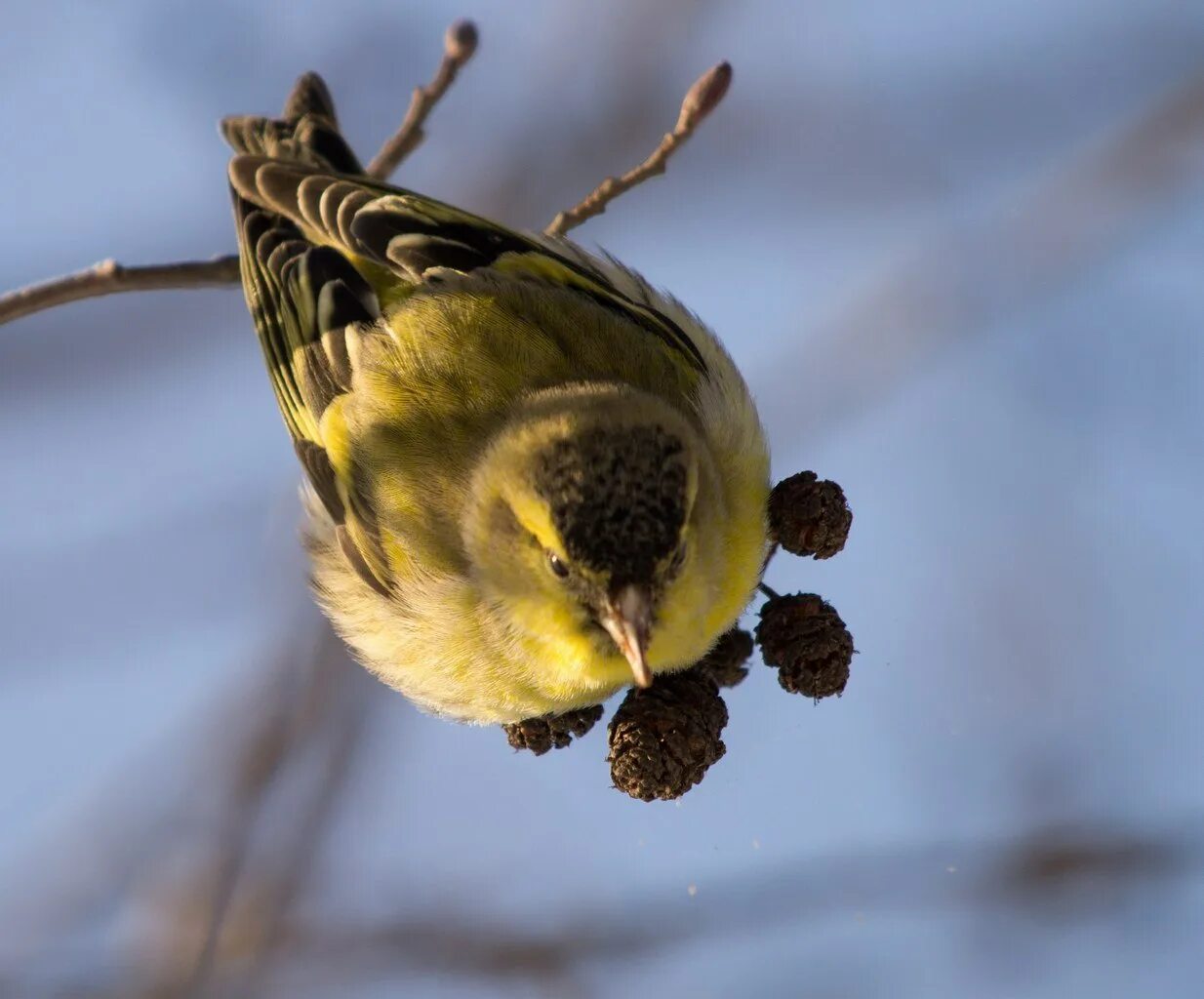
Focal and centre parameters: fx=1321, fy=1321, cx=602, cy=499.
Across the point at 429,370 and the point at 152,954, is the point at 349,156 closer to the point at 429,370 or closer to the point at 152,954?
the point at 429,370

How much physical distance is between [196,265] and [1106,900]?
A: 3.16 meters

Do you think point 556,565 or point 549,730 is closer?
point 556,565

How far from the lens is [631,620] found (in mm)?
2568

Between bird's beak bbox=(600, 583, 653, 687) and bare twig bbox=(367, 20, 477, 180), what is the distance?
1.71 m

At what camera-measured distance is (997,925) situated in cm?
419

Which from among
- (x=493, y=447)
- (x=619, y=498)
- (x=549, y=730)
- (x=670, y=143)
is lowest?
(x=549, y=730)

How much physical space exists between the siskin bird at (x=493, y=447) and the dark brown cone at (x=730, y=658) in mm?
175

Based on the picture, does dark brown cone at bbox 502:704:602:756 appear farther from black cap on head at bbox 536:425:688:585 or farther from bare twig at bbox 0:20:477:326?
bare twig at bbox 0:20:477:326

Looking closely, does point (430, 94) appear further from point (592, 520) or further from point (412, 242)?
point (592, 520)

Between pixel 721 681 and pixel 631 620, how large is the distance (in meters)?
0.51

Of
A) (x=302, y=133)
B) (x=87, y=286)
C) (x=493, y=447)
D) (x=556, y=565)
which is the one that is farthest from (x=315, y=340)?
(x=556, y=565)

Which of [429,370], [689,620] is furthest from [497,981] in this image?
[429,370]

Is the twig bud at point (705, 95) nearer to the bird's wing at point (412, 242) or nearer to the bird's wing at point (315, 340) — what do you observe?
the bird's wing at point (412, 242)

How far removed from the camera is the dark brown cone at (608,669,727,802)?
2635 mm
